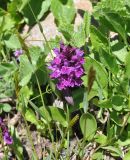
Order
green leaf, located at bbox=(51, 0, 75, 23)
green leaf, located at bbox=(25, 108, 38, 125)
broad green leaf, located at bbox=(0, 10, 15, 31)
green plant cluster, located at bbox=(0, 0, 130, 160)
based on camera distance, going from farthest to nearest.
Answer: broad green leaf, located at bbox=(0, 10, 15, 31), green leaf, located at bbox=(51, 0, 75, 23), green leaf, located at bbox=(25, 108, 38, 125), green plant cluster, located at bbox=(0, 0, 130, 160)

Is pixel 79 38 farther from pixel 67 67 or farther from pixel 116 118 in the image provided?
pixel 116 118

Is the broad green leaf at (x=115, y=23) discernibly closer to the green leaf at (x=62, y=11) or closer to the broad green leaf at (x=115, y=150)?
the green leaf at (x=62, y=11)

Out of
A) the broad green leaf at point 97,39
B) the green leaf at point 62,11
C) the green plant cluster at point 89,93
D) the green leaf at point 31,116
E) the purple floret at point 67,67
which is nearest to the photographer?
the purple floret at point 67,67

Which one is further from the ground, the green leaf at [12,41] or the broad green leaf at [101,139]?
the green leaf at [12,41]

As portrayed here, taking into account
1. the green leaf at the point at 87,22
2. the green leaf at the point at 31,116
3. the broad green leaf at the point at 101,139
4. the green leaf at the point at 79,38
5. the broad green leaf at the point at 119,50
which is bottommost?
the broad green leaf at the point at 101,139

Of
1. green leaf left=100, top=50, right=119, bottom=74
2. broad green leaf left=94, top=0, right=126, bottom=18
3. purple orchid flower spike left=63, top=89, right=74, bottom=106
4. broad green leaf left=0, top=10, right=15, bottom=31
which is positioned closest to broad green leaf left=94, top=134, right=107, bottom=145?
purple orchid flower spike left=63, top=89, right=74, bottom=106

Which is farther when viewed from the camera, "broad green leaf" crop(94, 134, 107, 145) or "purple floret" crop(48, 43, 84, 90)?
"broad green leaf" crop(94, 134, 107, 145)

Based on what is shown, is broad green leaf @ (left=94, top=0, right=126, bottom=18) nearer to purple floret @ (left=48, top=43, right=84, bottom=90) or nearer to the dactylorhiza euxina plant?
purple floret @ (left=48, top=43, right=84, bottom=90)

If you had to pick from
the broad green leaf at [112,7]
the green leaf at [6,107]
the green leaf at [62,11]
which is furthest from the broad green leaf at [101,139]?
the green leaf at [62,11]

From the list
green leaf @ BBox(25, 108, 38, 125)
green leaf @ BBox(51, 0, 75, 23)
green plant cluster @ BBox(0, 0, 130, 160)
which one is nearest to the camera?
green plant cluster @ BBox(0, 0, 130, 160)

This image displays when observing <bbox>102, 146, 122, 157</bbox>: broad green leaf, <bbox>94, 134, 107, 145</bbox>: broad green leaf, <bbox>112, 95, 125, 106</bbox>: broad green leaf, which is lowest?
<bbox>102, 146, 122, 157</bbox>: broad green leaf
